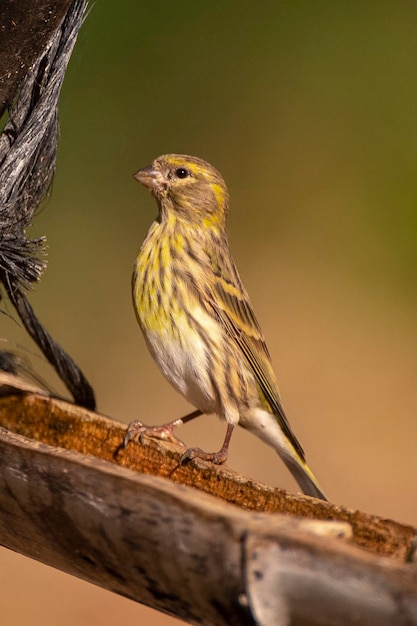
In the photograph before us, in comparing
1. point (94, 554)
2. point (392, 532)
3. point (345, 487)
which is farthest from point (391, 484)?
point (94, 554)

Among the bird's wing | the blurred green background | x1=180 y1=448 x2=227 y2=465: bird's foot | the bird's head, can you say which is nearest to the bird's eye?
the bird's head

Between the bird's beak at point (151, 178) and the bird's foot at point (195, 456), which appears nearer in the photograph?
the bird's foot at point (195, 456)

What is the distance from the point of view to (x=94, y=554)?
5.53 ft

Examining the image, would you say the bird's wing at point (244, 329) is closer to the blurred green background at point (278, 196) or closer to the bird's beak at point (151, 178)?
the bird's beak at point (151, 178)

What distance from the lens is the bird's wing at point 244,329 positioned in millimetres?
2762

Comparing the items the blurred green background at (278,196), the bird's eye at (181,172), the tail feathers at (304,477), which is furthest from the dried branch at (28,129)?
the blurred green background at (278,196)

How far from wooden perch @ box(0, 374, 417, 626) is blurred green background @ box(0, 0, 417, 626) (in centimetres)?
209

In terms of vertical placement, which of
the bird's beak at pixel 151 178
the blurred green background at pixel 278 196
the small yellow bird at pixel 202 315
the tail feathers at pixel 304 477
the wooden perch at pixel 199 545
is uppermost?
the blurred green background at pixel 278 196

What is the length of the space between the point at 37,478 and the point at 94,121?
2.92 metres

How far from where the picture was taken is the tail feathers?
2822 millimetres

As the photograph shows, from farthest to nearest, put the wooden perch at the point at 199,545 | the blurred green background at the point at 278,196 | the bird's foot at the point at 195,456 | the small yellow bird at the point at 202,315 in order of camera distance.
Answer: the blurred green background at the point at 278,196, the small yellow bird at the point at 202,315, the bird's foot at the point at 195,456, the wooden perch at the point at 199,545

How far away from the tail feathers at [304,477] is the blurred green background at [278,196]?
1058mm

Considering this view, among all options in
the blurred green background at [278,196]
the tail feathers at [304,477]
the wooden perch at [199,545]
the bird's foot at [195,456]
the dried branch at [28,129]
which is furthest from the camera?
the blurred green background at [278,196]

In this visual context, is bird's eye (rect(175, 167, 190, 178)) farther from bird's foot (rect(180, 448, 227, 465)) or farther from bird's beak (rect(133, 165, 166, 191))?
bird's foot (rect(180, 448, 227, 465))
